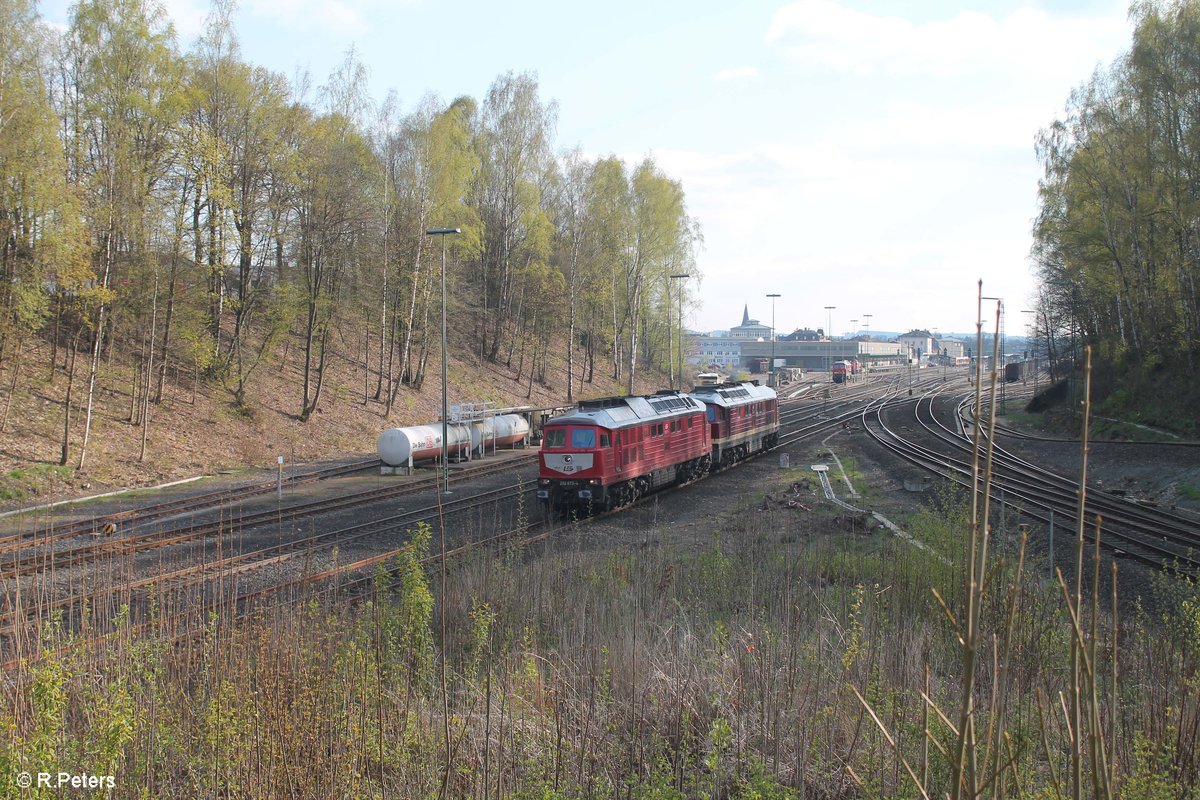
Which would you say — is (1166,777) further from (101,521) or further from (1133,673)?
(101,521)

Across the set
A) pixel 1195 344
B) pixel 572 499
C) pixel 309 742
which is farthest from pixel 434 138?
pixel 309 742

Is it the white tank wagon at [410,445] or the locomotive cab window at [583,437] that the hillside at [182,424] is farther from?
the locomotive cab window at [583,437]

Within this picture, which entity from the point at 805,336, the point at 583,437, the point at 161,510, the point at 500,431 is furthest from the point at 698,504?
the point at 805,336

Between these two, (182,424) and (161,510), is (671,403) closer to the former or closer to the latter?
(161,510)

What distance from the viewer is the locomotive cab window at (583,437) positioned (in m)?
20.4

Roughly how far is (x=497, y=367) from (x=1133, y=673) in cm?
4446

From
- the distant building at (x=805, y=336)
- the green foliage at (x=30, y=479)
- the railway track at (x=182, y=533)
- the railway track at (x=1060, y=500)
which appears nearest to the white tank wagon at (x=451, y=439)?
the railway track at (x=182, y=533)

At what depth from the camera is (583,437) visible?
2048 cm

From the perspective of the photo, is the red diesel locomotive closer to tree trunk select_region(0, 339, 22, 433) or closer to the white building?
tree trunk select_region(0, 339, 22, 433)

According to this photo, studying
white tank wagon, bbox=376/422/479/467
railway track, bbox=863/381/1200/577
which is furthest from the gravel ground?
railway track, bbox=863/381/1200/577

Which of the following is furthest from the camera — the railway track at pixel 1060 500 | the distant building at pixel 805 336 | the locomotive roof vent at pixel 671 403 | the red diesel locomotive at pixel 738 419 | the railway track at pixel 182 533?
the distant building at pixel 805 336

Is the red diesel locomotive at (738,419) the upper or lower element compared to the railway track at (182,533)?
upper

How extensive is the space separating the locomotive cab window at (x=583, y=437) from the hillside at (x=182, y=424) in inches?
475

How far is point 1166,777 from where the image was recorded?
4.85 m
